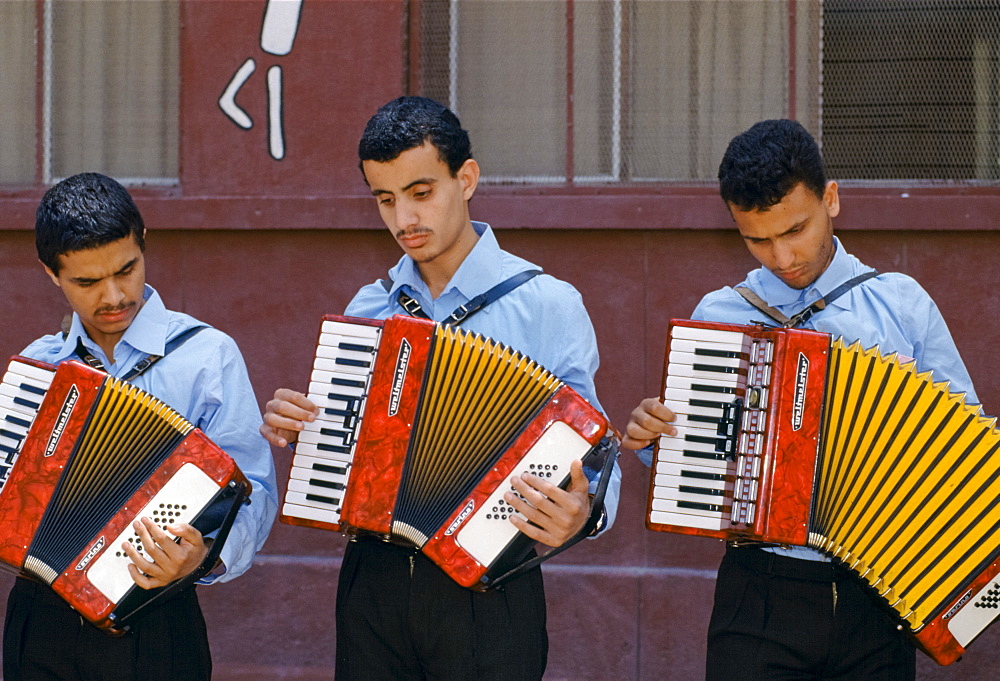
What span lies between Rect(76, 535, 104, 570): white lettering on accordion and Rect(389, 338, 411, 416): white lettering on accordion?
28.1 inches

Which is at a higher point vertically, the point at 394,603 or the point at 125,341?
the point at 125,341

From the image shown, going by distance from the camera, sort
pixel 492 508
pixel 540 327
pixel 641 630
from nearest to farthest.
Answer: pixel 492 508, pixel 540 327, pixel 641 630

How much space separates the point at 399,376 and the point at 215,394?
1.72 ft

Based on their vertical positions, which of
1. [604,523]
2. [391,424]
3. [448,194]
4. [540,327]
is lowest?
[604,523]

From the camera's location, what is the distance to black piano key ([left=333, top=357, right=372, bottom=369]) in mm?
2500

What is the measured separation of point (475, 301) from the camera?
263cm

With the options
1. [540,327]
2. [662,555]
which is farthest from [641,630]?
[540,327]

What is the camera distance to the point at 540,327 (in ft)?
8.63

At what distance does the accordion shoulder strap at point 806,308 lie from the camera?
263 cm

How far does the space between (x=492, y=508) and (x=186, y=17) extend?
9.92 ft

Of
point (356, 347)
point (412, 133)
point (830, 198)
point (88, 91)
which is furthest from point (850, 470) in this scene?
point (88, 91)

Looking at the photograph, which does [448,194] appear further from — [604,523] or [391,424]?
[604,523]

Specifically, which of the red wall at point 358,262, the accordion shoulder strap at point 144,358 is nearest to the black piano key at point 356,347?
the accordion shoulder strap at point 144,358

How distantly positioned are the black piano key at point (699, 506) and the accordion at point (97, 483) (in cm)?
98
